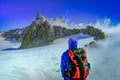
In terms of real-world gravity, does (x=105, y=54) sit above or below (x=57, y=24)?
below

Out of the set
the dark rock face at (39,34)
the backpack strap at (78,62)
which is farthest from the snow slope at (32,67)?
the dark rock face at (39,34)

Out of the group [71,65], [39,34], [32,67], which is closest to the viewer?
[71,65]

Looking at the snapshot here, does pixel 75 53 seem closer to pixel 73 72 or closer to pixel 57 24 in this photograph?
pixel 73 72

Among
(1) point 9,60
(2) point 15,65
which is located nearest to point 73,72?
(2) point 15,65

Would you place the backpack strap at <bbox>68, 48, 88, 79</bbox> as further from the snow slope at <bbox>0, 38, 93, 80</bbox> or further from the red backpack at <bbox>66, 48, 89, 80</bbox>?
the snow slope at <bbox>0, 38, 93, 80</bbox>

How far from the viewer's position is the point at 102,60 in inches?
522

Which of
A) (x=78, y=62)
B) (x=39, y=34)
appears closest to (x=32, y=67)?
(x=78, y=62)

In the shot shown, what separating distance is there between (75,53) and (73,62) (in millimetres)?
160

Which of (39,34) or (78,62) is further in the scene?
(39,34)

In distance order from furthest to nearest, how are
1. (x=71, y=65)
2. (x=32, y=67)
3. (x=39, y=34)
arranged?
(x=39, y=34) → (x=32, y=67) → (x=71, y=65)

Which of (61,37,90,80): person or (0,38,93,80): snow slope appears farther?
(0,38,93,80): snow slope

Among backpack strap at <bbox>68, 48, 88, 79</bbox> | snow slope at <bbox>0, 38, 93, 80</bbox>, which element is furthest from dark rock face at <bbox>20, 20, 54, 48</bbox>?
backpack strap at <bbox>68, 48, 88, 79</bbox>

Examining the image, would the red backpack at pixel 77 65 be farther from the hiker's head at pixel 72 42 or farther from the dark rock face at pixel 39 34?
the dark rock face at pixel 39 34

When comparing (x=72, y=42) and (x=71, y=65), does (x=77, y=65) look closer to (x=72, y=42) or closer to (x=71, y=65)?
(x=71, y=65)
